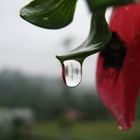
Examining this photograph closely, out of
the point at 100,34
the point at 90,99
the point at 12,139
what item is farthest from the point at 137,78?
the point at 90,99

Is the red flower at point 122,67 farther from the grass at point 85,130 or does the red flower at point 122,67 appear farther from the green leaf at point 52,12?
the grass at point 85,130

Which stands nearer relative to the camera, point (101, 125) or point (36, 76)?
point (36, 76)

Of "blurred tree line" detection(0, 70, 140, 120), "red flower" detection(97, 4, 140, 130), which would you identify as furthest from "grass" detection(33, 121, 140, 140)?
"red flower" detection(97, 4, 140, 130)

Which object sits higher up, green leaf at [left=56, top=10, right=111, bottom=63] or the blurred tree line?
green leaf at [left=56, top=10, right=111, bottom=63]

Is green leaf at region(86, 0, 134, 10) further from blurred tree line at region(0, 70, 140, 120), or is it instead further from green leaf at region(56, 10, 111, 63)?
blurred tree line at region(0, 70, 140, 120)

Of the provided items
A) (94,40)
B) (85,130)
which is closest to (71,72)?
(94,40)

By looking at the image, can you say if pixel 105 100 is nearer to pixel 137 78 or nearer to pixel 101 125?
pixel 137 78

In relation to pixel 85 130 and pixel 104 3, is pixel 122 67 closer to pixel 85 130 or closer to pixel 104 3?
pixel 104 3
